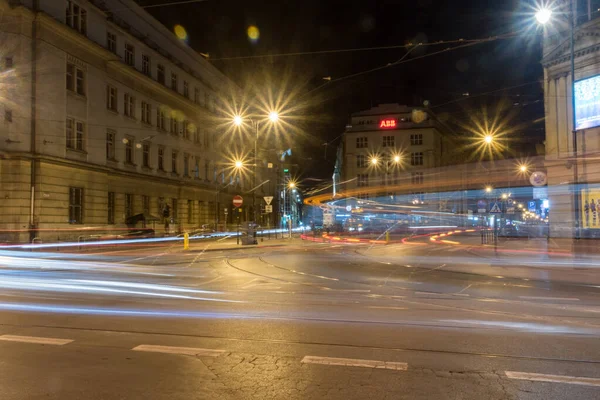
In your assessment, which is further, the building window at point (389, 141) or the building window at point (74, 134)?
the building window at point (389, 141)

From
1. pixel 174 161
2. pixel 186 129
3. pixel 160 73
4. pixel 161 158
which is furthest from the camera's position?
pixel 186 129

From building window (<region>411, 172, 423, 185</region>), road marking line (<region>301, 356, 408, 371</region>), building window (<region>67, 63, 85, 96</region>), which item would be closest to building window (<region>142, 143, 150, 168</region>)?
building window (<region>67, 63, 85, 96</region>)

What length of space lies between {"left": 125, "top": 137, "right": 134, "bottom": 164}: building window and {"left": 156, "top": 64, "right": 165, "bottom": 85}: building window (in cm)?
758

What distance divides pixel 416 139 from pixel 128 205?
182 ft

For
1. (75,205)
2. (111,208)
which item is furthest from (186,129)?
(75,205)

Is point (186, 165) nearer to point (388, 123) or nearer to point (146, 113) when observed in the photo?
point (146, 113)

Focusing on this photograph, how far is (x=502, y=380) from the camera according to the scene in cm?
502

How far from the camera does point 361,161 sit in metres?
86.1

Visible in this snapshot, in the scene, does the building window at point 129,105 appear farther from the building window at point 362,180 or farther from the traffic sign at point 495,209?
the building window at point 362,180

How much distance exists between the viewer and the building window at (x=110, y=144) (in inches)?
1501

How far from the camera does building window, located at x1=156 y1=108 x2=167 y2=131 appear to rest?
4559 cm

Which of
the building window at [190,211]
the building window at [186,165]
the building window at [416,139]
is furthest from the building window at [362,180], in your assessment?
the building window at [186,165]

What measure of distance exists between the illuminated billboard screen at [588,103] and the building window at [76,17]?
33.0 metres

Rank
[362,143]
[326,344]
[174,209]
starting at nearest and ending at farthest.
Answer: [326,344] < [174,209] < [362,143]
